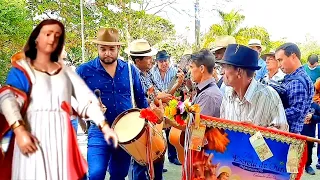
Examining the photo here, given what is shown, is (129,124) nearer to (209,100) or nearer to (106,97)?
(106,97)

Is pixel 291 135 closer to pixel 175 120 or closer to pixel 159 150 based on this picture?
pixel 175 120

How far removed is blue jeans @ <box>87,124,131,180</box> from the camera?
12.5 feet

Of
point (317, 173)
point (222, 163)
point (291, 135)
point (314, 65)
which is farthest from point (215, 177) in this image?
point (314, 65)

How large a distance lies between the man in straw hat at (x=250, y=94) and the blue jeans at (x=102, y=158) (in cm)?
114

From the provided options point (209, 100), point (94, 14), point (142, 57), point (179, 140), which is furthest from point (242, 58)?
point (94, 14)

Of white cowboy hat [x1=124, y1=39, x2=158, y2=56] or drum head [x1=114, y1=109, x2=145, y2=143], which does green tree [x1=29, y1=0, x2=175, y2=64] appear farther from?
drum head [x1=114, y1=109, x2=145, y2=143]

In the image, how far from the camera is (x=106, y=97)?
13.1 ft

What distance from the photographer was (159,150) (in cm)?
425

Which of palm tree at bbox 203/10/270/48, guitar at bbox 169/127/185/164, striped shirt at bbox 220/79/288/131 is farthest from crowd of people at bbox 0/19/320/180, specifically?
palm tree at bbox 203/10/270/48

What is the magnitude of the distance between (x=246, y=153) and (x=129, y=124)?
3.47 ft

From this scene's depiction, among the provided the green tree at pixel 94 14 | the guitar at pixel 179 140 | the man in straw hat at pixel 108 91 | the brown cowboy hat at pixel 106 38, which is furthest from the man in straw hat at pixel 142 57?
the green tree at pixel 94 14

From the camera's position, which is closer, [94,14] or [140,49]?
[140,49]

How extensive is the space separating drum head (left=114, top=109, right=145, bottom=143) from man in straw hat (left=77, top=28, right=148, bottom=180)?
15 centimetres

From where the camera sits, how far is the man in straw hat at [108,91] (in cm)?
384
